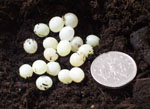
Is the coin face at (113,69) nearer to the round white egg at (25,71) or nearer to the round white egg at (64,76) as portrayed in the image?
the round white egg at (64,76)

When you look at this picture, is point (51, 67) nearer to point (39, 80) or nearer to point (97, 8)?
point (39, 80)

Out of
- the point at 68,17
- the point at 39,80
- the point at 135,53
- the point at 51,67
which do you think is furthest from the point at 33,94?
the point at 135,53

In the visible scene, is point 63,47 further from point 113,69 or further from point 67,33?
point 113,69

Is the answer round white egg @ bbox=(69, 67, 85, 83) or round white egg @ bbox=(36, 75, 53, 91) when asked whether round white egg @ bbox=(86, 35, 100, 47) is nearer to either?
round white egg @ bbox=(69, 67, 85, 83)

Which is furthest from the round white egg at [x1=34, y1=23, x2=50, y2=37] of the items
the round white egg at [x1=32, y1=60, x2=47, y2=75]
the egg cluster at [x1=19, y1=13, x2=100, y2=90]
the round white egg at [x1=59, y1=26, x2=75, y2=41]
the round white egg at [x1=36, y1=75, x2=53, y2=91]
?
the round white egg at [x1=36, y1=75, x2=53, y2=91]

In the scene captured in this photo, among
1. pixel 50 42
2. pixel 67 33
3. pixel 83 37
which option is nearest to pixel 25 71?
pixel 50 42
